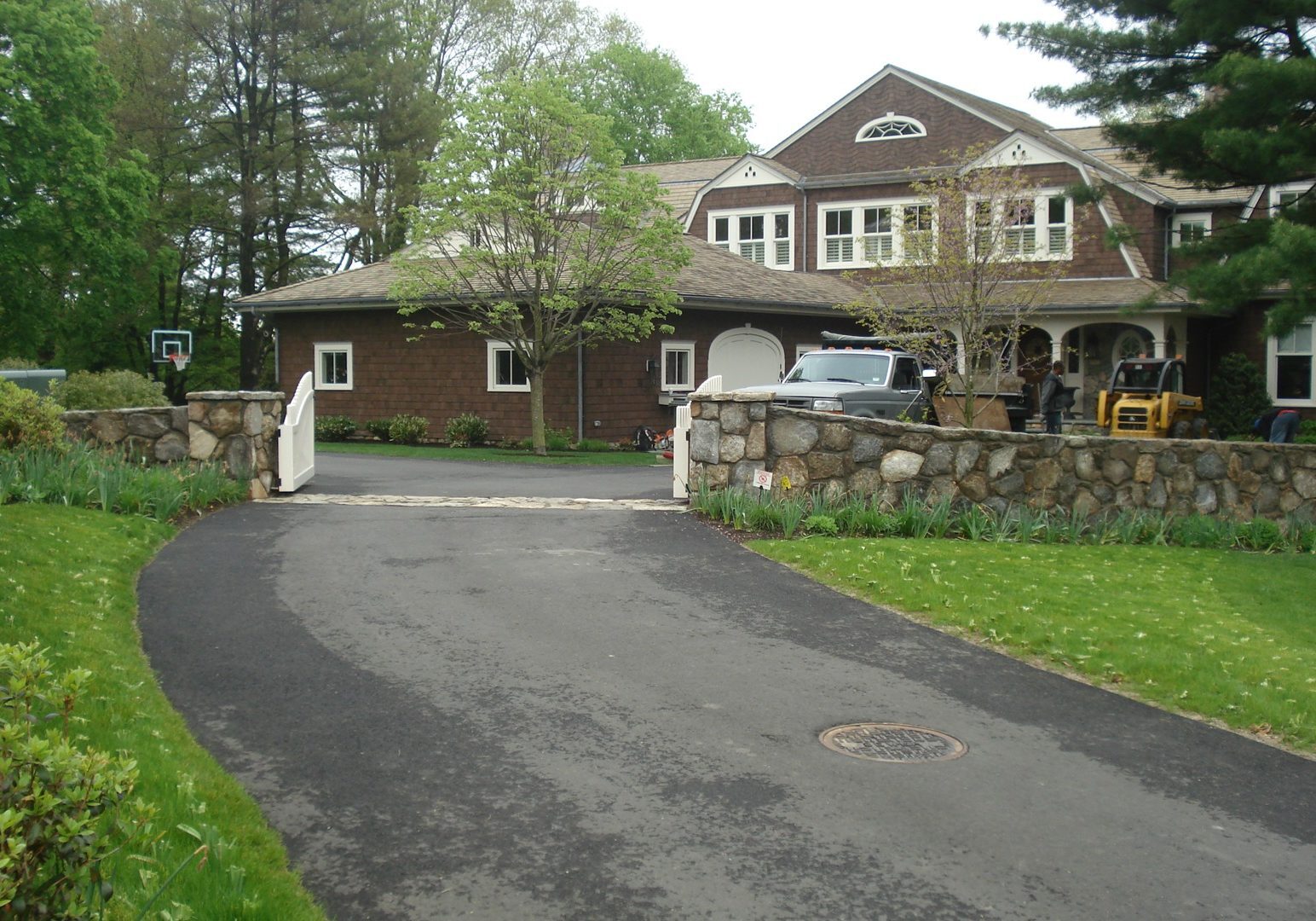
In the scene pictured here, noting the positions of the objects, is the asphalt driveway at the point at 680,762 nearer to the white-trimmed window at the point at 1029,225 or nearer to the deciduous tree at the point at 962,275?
the deciduous tree at the point at 962,275

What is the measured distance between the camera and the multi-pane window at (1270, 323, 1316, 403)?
31781 millimetres

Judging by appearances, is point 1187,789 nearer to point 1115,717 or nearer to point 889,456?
point 1115,717

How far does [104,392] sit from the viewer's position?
68.9ft

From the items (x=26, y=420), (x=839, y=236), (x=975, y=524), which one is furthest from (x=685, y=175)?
(x=26, y=420)

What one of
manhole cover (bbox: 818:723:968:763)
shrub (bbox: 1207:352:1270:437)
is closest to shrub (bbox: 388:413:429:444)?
shrub (bbox: 1207:352:1270:437)

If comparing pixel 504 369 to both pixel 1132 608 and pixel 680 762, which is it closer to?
pixel 1132 608

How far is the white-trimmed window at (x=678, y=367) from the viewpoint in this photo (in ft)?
97.2

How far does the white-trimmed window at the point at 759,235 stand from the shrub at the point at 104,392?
733 inches

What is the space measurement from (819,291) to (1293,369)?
12.2 m

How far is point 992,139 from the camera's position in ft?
113

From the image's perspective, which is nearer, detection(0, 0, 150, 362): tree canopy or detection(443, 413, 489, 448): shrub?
detection(443, 413, 489, 448): shrub

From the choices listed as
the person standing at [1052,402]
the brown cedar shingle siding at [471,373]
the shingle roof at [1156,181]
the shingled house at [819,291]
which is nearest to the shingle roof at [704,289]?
the shingled house at [819,291]

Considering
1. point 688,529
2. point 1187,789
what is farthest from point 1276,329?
point 1187,789

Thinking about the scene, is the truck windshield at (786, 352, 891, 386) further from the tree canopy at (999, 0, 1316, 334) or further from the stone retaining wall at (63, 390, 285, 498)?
the stone retaining wall at (63, 390, 285, 498)
